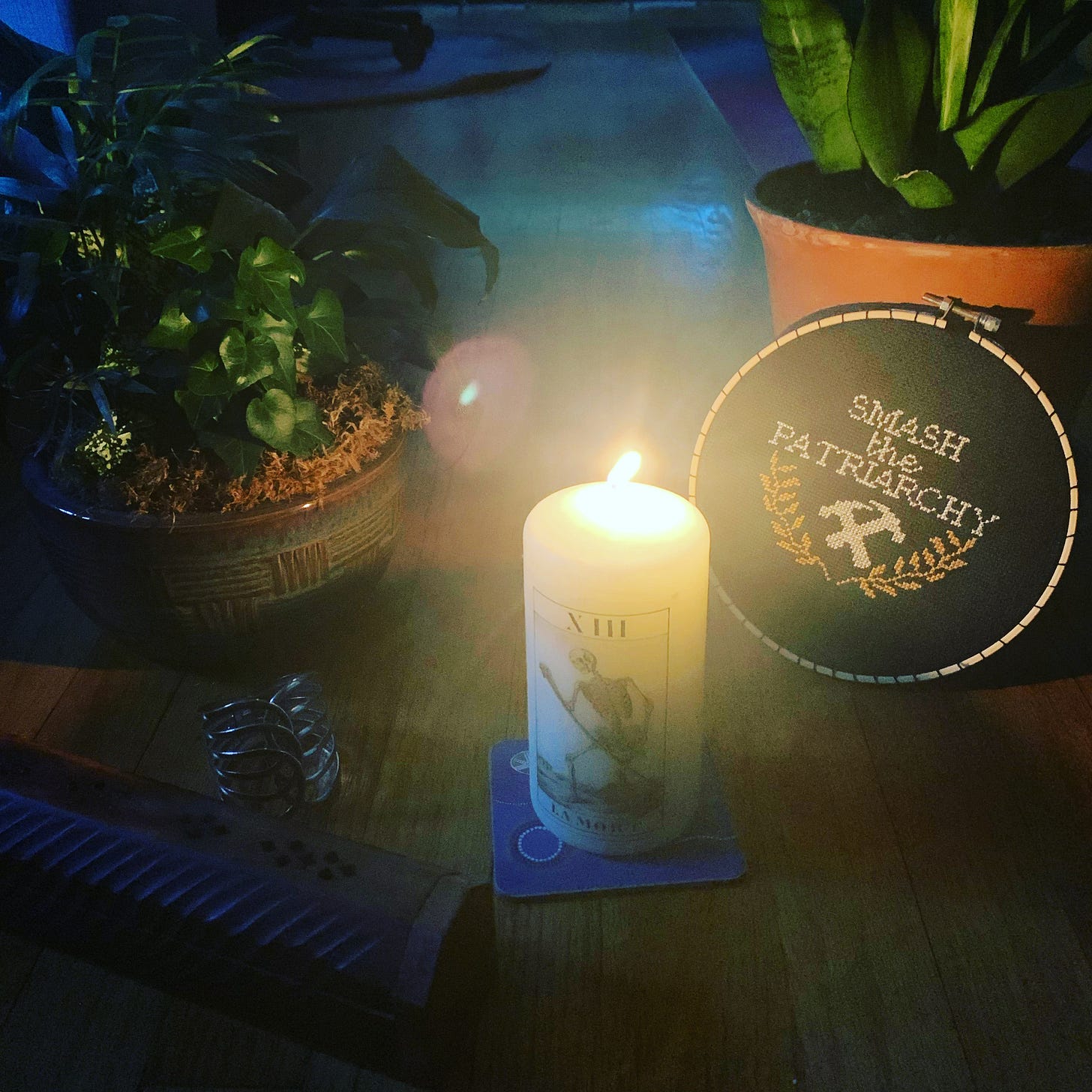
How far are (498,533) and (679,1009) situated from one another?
60 cm

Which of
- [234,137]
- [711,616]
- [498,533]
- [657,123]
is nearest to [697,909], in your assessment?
[711,616]

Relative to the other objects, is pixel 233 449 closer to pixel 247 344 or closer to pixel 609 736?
pixel 247 344

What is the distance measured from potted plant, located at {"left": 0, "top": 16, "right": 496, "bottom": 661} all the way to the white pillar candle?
241 mm

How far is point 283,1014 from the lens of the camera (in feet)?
1.80

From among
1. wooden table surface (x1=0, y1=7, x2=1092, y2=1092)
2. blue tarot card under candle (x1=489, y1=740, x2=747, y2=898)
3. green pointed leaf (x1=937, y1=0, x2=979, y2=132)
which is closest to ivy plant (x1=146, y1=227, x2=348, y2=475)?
wooden table surface (x1=0, y1=7, x2=1092, y2=1092)

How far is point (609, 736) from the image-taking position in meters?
0.65

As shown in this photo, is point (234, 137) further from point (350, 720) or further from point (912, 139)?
point (912, 139)

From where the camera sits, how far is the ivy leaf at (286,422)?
74cm

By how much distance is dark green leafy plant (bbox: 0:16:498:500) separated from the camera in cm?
70

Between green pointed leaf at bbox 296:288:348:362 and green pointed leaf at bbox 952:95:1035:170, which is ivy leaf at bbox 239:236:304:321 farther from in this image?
green pointed leaf at bbox 952:95:1035:170

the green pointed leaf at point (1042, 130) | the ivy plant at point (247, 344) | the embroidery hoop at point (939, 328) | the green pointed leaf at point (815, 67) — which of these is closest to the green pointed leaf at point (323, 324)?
the ivy plant at point (247, 344)

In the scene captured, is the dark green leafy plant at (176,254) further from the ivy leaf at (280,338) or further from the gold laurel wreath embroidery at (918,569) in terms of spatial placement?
the gold laurel wreath embroidery at (918,569)

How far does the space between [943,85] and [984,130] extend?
0.06 metres

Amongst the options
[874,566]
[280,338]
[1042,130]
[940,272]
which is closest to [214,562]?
[280,338]
